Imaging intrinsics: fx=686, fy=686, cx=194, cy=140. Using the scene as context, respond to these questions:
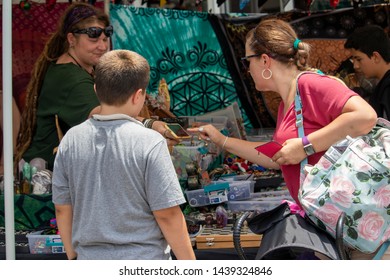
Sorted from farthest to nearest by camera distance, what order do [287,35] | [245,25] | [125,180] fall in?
1. [245,25]
2. [287,35]
3. [125,180]

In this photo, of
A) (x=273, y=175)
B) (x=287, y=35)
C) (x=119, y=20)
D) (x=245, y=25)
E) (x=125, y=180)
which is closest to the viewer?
(x=125, y=180)

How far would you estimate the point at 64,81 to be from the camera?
3.66 m

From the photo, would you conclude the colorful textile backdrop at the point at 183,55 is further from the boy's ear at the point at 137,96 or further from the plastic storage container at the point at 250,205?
the boy's ear at the point at 137,96

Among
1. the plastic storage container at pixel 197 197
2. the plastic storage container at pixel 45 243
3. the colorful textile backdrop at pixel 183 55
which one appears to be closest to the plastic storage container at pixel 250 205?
the plastic storage container at pixel 197 197

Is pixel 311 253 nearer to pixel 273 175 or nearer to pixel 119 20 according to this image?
pixel 273 175

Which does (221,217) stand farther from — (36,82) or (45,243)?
(36,82)

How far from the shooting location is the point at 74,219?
96.5 inches

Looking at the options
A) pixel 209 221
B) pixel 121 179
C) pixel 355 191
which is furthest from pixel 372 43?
pixel 121 179

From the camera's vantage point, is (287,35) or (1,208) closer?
(287,35)

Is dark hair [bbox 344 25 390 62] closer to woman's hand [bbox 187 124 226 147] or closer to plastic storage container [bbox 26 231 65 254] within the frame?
woman's hand [bbox 187 124 226 147]

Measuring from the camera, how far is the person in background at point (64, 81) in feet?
11.7

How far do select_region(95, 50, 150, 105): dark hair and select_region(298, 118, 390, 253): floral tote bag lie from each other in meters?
0.72
